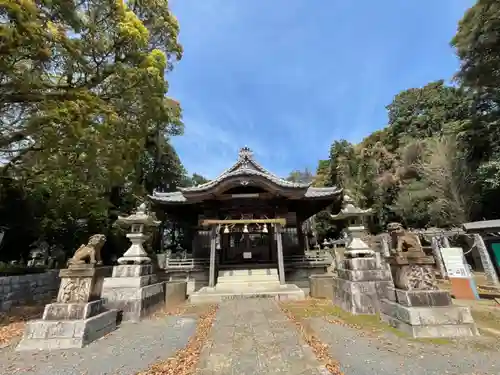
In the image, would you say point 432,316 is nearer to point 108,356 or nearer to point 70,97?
point 108,356

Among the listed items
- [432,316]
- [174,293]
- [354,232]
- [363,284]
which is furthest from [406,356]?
[174,293]

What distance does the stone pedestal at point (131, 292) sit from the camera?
24.9 ft

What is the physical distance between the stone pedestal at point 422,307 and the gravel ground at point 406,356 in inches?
13.1

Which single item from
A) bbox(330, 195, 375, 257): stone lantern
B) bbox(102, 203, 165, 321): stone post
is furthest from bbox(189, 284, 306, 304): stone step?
bbox(330, 195, 375, 257): stone lantern

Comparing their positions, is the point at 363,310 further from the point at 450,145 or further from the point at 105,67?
the point at 450,145

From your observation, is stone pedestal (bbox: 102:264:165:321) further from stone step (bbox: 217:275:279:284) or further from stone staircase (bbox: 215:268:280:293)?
stone step (bbox: 217:275:279:284)

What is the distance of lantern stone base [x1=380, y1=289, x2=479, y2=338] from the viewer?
523cm

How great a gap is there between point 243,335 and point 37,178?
1278cm

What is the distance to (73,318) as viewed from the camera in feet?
18.6

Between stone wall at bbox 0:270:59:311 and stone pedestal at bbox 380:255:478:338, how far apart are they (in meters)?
13.7

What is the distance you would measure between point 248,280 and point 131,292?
252 inches

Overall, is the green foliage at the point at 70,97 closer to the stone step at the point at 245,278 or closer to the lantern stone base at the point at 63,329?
the lantern stone base at the point at 63,329

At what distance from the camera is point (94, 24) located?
9148 millimetres

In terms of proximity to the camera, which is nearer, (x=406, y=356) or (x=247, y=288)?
(x=406, y=356)
